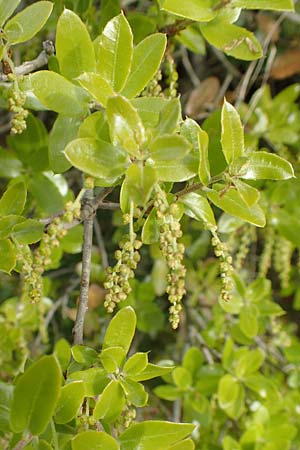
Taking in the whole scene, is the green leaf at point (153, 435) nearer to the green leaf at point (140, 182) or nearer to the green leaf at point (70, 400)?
the green leaf at point (70, 400)

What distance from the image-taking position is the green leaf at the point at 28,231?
727 mm

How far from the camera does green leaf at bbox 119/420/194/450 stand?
26.9 inches

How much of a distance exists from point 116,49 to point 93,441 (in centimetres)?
43

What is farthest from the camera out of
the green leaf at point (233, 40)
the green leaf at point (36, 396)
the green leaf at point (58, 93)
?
the green leaf at point (233, 40)

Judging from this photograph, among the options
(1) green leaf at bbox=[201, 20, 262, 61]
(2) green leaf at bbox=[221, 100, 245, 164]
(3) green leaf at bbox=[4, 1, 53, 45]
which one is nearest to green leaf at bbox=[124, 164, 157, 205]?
(2) green leaf at bbox=[221, 100, 245, 164]

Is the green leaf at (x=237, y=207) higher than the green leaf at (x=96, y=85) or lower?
lower

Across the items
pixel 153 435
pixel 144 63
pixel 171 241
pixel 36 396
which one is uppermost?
pixel 144 63

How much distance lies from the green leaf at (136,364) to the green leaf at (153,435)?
0.21 feet

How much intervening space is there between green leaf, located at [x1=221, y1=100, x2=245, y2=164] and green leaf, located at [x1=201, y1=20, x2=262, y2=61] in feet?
0.66

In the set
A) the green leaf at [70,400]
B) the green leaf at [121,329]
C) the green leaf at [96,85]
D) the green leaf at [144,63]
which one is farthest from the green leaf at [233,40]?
the green leaf at [70,400]

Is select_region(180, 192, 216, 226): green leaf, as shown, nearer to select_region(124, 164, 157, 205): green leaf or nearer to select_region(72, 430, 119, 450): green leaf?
select_region(124, 164, 157, 205): green leaf

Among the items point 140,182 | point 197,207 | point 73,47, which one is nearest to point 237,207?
point 197,207

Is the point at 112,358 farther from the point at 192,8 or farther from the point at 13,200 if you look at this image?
the point at 192,8

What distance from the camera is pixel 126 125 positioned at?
0.58 metres
